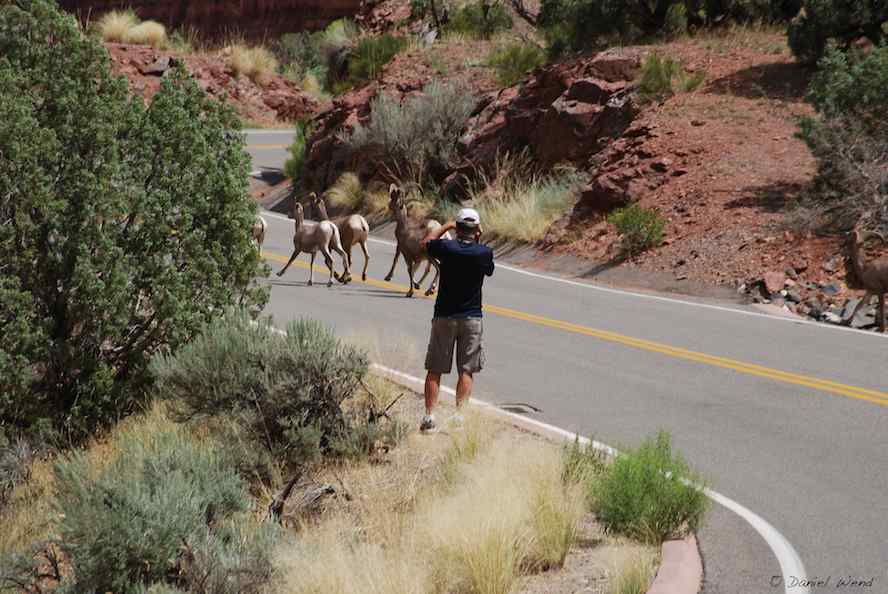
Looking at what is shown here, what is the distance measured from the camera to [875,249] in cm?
Result: 1941

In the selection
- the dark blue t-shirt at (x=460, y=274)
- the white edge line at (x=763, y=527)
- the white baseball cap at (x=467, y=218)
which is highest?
the white baseball cap at (x=467, y=218)

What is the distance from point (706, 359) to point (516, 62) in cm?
2137

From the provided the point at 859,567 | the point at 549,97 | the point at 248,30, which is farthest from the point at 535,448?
the point at 248,30

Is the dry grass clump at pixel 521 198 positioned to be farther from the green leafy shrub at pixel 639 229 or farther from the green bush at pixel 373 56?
the green bush at pixel 373 56

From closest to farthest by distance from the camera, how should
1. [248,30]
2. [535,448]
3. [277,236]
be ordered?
[535,448] → [277,236] → [248,30]

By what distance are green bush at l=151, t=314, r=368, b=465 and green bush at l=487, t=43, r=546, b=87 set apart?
2345cm

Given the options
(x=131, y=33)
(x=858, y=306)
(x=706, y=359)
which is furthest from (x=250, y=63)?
(x=706, y=359)

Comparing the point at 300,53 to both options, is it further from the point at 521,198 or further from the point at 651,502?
the point at 651,502

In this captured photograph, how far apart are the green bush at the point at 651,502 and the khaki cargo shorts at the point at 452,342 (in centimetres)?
247

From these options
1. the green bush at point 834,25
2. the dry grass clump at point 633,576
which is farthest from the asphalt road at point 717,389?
the green bush at point 834,25

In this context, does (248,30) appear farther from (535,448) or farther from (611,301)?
(535,448)

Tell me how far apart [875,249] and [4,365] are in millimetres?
14018

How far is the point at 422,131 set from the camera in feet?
104

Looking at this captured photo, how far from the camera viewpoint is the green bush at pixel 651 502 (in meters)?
7.93
